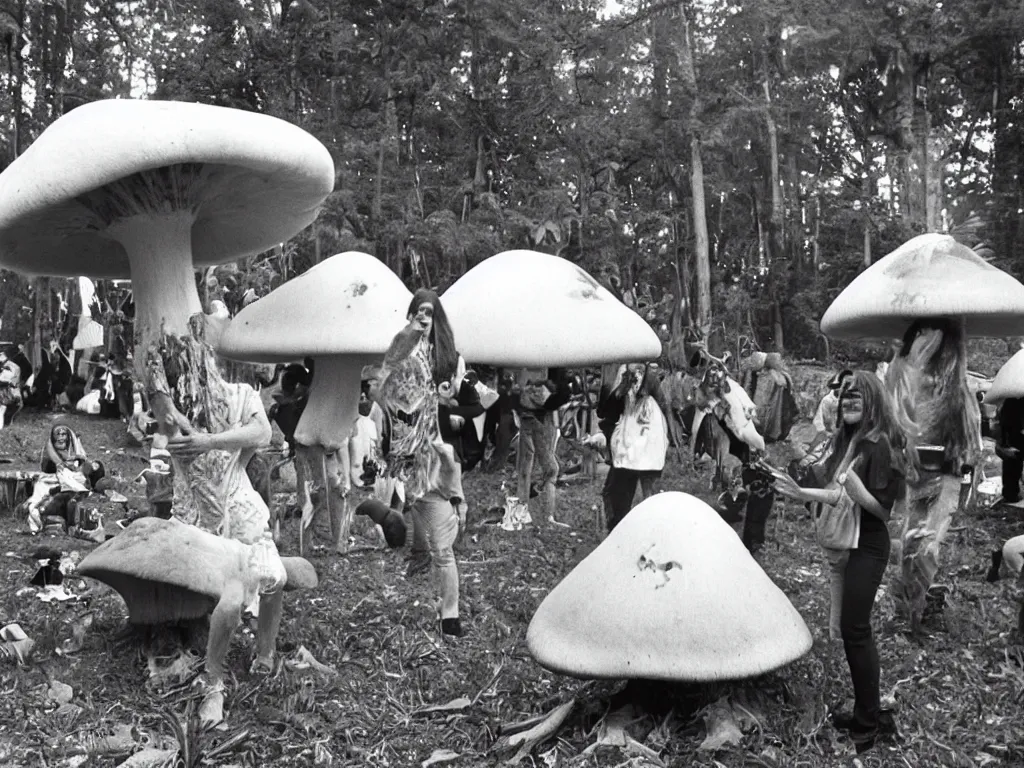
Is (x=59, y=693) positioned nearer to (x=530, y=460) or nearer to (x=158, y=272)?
(x=158, y=272)

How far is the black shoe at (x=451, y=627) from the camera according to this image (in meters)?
4.75

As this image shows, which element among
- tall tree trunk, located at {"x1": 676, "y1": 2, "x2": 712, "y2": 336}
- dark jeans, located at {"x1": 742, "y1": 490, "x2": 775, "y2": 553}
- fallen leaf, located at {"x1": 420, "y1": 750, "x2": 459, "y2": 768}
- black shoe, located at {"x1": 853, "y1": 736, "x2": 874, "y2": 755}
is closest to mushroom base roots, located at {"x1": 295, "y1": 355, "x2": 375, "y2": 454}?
dark jeans, located at {"x1": 742, "y1": 490, "x2": 775, "y2": 553}

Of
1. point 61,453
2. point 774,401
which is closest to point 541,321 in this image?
point 774,401

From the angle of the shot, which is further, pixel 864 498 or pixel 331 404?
pixel 331 404

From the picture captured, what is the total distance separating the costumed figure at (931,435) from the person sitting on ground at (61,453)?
19.2 ft

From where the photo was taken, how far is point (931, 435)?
5125 millimetres

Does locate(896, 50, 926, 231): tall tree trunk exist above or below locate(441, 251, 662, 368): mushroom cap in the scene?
above

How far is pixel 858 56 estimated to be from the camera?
62.7ft

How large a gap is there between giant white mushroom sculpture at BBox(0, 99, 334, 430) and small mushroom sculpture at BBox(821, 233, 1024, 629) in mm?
3108

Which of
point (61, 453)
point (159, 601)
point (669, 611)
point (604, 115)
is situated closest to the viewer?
point (669, 611)

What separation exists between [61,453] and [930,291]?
6138 millimetres

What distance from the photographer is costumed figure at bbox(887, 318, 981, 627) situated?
4.84 meters

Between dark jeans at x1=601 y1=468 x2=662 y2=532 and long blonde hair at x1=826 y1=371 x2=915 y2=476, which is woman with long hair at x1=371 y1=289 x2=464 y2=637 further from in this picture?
dark jeans at x1=601 y1=468 x2=662 y2=532

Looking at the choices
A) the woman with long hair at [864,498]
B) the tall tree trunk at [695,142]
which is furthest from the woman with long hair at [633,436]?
the tall tree trunk at [695,142]
